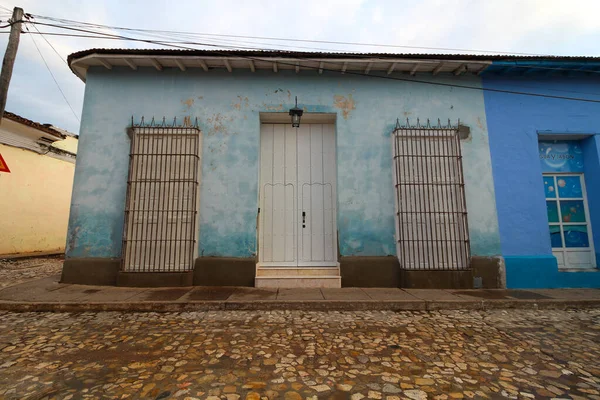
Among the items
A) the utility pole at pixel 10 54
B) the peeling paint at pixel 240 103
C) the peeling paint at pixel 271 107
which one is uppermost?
the utility pole at pixel 10 54

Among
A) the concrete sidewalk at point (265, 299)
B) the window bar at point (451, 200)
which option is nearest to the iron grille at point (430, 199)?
the window bar at point (451, 200)

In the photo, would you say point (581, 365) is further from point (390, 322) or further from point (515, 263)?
point (515, 263)

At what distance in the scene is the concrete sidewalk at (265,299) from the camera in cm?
400

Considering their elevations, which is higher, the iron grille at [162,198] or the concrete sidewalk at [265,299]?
the iron grille at [162,198]

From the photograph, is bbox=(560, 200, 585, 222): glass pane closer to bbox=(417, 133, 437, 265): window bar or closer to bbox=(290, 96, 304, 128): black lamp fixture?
bbox=(417, 133, 437, 265): window bar

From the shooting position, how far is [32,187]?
10008 mm

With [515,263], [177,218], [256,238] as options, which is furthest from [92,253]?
[515,263]

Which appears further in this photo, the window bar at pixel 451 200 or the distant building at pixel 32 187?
the distant building at pixel 32 187

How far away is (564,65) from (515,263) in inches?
173

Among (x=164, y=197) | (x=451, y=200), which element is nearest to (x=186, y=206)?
A: (x=164, y=197)

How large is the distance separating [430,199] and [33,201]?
13.5 m

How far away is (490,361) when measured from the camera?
99.5 inches

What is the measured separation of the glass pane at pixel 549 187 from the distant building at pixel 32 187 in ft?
48.9

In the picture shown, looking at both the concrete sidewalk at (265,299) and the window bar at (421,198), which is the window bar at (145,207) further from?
the window bar at (421,198)
